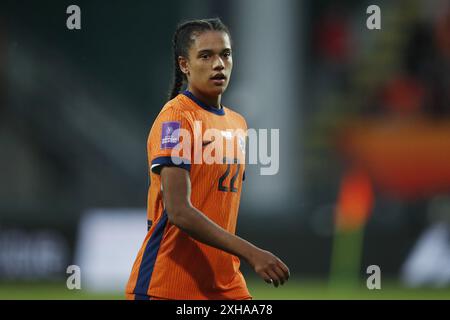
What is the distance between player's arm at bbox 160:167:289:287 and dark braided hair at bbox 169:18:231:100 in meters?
0.72

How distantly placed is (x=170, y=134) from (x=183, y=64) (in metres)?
0.51

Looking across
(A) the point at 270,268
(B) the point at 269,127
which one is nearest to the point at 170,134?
(A) the point at 270,268

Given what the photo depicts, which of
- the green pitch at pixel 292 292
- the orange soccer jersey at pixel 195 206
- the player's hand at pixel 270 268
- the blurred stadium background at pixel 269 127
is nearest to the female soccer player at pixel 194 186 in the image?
the orange soccer jersey at pixel 195 206

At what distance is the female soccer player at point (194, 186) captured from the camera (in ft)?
15.1

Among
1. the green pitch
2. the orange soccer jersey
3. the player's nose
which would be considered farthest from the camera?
the green pitch

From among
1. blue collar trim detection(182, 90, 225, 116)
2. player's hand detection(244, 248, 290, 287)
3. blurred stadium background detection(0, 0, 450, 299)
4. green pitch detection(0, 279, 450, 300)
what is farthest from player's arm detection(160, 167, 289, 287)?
blurred stadium background detection(0, 0, 450, 299)

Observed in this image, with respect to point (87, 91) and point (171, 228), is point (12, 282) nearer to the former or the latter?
point (87, 91)

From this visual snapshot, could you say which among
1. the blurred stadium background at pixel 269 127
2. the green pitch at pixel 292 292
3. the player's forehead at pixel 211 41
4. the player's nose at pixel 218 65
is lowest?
the green pitch at pixel 292 292

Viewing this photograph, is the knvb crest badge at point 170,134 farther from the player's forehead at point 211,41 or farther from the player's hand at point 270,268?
the player's hand at point 270,268

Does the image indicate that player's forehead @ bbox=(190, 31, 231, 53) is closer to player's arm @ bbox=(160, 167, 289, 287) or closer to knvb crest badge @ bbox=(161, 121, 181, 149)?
knvb crest badge @ bbox=(161, 121, 181, 149)

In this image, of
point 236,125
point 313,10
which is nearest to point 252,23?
point 313,10

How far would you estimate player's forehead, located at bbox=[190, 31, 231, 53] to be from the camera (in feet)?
16.1

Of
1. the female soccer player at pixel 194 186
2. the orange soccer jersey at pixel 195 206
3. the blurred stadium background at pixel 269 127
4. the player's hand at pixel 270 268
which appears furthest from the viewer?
the blurred stadium background at pixel 269 127

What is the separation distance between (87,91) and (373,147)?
176 inches
